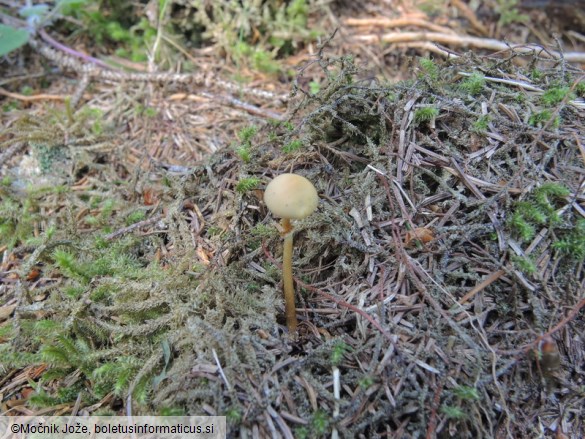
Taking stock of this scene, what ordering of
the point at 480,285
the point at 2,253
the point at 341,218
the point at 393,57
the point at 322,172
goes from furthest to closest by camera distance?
the point at 393,57
the point at 2,253
the point at 322,172
the point at 341,218
the point at 480,285

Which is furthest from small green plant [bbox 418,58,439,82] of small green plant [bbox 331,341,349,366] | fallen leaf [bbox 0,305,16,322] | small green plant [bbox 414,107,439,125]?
fallen leaf [bbox 0,305,16,322]

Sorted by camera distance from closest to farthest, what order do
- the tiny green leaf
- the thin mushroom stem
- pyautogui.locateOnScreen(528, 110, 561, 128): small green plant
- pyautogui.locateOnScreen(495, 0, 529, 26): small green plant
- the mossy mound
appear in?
the mossy mound → the thin mushroom stem → pyautogui.locateOnScreen(528, 110, 561, 128): small green plant → the tiny green leaf → pyautogui.locateOnScreen(495, 0, 529, 26): small green plant

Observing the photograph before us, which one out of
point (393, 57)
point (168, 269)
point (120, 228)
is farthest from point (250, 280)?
point (393, 57)

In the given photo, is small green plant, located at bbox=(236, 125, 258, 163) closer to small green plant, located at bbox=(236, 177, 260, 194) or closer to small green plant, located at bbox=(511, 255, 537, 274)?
small green plant, located at bbox=(236, 177, 260, 194)

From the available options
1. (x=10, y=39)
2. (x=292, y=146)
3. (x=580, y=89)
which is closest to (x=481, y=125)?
(x=580, y=89)

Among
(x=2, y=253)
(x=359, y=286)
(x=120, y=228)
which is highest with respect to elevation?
(x=359, y=286)

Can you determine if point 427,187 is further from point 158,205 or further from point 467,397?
point 158,205
